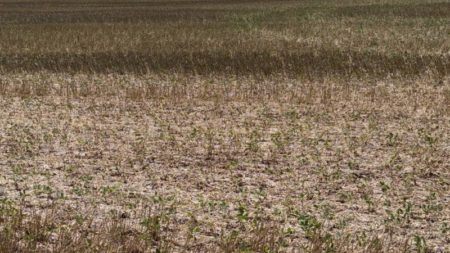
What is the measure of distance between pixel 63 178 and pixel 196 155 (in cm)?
238

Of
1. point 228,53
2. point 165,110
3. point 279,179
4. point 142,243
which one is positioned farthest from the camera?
point 228,53

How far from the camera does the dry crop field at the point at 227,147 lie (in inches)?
314

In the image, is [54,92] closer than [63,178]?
No

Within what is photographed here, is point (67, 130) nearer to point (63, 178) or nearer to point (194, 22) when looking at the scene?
point (63, 178)

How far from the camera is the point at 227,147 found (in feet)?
40.0

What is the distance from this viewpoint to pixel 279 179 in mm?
10281

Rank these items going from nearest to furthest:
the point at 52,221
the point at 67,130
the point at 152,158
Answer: the point at 52,221
the point at 152,158
the point at 67,130

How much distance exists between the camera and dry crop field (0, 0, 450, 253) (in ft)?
26.1

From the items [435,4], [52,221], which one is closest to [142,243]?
[52,221]

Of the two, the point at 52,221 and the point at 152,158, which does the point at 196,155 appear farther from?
the point at 52,221

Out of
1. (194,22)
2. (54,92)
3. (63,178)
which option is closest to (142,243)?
(63,178)

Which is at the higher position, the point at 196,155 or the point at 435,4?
the point at 435,4

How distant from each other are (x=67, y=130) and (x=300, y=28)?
68.9 ft

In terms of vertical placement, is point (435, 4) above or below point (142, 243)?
above
